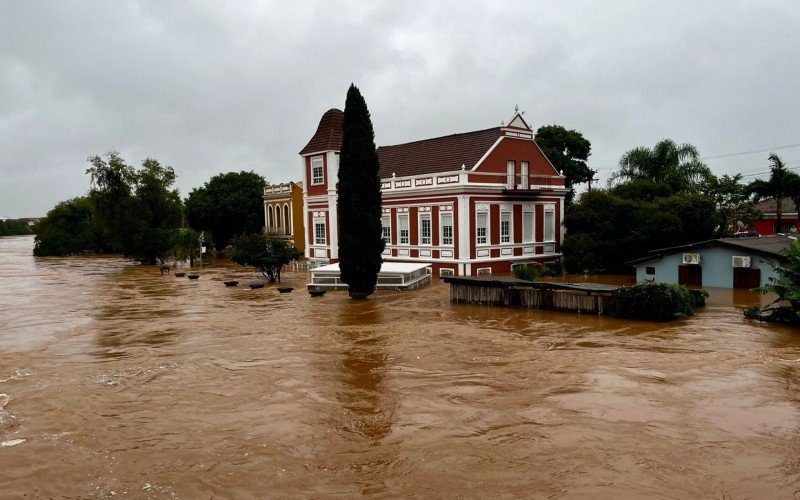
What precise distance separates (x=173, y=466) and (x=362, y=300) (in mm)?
15818

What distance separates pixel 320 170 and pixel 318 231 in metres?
4.05

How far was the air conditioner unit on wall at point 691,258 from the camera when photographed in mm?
23516

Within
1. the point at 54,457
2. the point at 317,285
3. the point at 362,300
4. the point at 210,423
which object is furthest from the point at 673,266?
the point at 54,457

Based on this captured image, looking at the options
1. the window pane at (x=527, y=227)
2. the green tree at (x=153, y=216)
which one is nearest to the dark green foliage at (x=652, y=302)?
the window pane at (x=527, y=227)

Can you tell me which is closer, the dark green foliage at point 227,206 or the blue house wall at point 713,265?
the blue house wall at point 713,265

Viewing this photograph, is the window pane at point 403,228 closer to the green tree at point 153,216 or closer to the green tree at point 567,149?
the green tree at point 567,149

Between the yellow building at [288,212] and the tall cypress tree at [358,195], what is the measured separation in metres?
26.8

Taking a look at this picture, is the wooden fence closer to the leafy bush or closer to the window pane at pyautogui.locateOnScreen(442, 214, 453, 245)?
the leafy bush

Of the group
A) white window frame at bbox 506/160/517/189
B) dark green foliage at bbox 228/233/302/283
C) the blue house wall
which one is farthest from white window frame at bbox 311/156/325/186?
the blue house wall

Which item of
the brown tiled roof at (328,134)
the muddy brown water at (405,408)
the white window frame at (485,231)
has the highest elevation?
the brown tiled roof at (328,134)

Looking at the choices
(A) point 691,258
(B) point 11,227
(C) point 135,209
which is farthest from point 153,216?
(B) point 11,227

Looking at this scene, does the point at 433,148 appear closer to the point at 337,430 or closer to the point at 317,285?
the point at 317,285

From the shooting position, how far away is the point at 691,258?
2367 cm

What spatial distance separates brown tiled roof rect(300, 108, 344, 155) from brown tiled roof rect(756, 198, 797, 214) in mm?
35468
